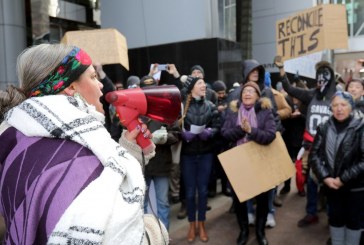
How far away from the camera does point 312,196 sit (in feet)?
15.2

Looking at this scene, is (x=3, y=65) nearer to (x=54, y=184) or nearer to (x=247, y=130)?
(x=247, y=130)

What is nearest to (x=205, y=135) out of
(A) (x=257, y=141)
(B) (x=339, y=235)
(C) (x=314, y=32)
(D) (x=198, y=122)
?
(D) (x=198, y=122)

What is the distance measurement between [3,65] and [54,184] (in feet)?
27.7

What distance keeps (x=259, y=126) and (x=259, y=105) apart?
242 millimetres

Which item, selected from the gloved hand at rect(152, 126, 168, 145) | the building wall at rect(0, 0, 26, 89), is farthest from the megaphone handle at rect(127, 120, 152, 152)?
the building wall at rect(0, 0, 26, 89)

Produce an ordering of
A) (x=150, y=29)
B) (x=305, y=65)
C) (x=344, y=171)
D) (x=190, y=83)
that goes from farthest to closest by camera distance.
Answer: (x=305, y=65), (x=150, y=29), (x=190, y=83), (x=344, y=171)

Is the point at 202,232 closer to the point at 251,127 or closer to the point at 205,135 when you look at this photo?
the point at 205,135

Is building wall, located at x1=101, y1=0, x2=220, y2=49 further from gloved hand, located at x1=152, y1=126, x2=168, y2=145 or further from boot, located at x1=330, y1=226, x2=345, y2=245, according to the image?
boot, located at x1=330, y1=226, x2=345, y2=245

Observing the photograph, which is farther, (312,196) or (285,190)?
(285,190)

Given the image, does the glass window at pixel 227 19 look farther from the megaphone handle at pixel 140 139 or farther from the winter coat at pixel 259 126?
the megaphone handle at pixel 140 139

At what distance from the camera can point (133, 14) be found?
318 inches

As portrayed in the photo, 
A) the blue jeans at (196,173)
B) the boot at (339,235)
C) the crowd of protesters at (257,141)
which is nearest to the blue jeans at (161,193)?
the crowd of protesters at (257,141)

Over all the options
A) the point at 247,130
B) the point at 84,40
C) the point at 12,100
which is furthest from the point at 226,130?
the point at 12,100

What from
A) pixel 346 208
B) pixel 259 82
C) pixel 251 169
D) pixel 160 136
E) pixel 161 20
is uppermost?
pixel 161 20
